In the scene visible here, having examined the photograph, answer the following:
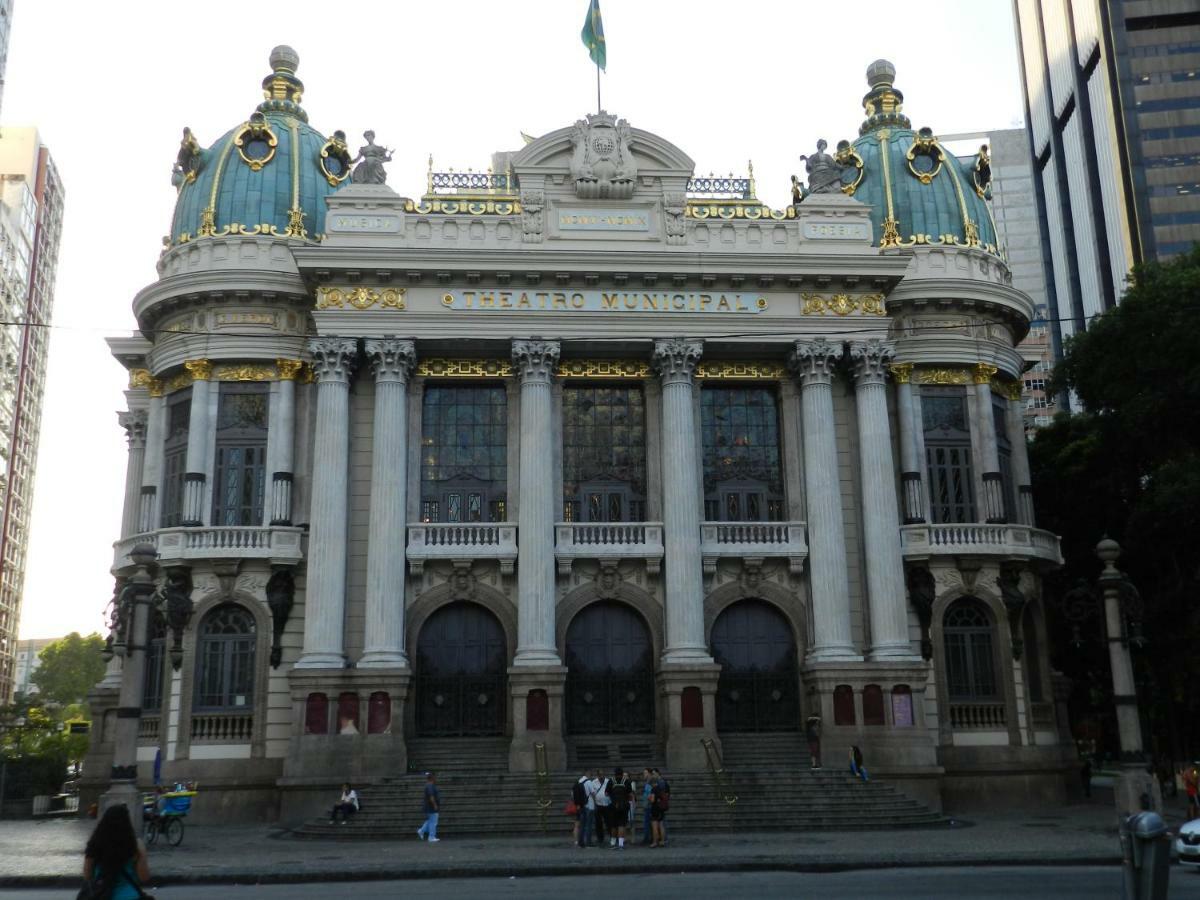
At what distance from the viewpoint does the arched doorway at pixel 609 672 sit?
36.7 meters

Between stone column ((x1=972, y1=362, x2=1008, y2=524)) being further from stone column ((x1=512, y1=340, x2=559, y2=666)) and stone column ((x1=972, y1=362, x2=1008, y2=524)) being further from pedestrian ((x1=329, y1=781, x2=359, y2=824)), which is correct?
pedestrian ((x1=329, y1=781, x2=359, y2=824))

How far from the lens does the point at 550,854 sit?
2486 centimetres

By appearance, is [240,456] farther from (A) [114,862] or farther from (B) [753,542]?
(A) [114,862]

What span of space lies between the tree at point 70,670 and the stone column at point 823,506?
85957 millimetres

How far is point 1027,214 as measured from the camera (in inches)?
5143

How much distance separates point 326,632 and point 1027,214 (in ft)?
376

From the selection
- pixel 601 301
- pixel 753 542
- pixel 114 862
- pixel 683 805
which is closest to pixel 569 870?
pixel 683 805

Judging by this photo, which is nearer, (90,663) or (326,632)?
(326,632)

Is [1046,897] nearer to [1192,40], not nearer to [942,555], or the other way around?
[942,555]

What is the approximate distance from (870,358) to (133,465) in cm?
2740

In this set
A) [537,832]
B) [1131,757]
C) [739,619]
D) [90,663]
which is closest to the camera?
[1131,757]

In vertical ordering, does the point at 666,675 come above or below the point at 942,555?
below

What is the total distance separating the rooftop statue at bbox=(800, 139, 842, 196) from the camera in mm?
40562

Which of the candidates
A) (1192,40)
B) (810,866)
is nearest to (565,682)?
(810,866)
